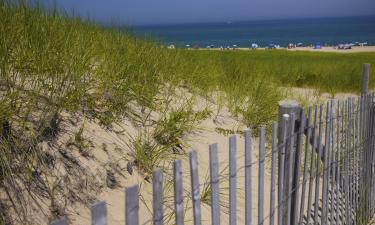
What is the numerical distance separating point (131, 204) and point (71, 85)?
2.44 meters

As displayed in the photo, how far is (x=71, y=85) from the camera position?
11.6ft

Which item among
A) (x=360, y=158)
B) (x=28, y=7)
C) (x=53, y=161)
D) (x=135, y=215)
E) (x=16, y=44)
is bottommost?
(x=360, y=158)

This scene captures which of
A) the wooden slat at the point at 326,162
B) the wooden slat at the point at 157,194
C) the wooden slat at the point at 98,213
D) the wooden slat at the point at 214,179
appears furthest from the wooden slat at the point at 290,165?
the wooden slat at the point at 98,213

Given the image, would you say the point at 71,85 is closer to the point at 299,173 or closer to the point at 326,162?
the point at 299,173

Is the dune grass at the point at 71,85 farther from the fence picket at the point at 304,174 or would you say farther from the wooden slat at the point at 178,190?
the wooden slat at the point at 178,190

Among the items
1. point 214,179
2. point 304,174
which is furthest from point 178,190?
point 304,174

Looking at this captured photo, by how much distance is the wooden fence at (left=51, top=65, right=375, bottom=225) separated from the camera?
62.2 inches

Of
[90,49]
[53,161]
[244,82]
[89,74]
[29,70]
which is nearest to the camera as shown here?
[53,161]

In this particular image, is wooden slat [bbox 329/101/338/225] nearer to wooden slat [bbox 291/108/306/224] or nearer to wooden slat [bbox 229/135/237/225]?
wooden slat [bbox 291/108/306/224]

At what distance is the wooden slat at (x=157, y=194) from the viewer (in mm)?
1404

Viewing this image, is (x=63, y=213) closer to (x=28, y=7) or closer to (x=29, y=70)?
(x=29, y=70)

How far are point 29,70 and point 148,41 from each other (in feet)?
8.74

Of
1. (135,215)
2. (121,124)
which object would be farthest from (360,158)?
(135,215)

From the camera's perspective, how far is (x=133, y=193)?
4.23 ft
